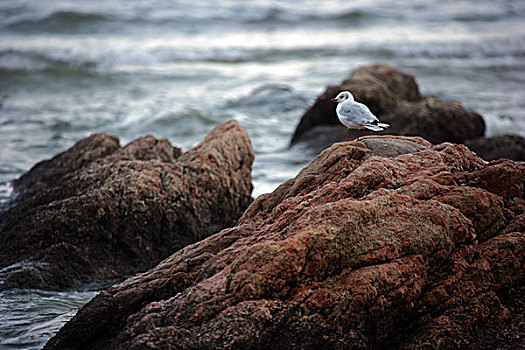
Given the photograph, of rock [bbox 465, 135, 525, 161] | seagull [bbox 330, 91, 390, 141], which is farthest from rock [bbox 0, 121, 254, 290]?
rock [bbox 465, 135, 525, 161]

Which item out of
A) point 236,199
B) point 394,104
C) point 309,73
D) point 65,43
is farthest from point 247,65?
point 236,199

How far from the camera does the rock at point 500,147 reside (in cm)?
803

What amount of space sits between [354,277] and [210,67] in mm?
15111

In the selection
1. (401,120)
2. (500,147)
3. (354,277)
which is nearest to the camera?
(354,277)

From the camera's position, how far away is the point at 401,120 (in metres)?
8.49

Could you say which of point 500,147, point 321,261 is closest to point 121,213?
point 321,261

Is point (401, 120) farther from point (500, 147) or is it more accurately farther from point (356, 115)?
point (356, 115)

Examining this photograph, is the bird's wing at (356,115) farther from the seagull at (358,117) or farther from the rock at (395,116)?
the rock at (395,116)

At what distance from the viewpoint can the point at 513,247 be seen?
11.2 ft

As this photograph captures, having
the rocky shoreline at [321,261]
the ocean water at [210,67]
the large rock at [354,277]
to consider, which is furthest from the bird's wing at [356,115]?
the ocean water at [210,67]

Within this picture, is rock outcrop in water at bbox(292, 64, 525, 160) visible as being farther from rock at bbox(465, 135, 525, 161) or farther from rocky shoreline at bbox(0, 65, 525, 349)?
rocky shoreline at bbox(0, 65, 525, 349)

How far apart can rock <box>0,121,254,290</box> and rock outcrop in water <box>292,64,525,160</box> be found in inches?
122

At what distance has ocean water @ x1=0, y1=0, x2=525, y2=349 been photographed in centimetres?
957

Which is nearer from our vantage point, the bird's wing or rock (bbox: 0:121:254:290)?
the bird's wing
